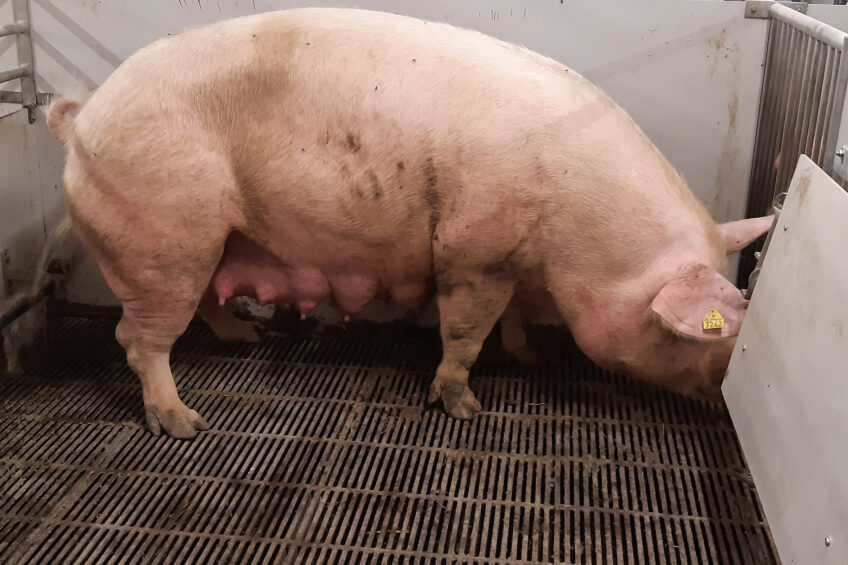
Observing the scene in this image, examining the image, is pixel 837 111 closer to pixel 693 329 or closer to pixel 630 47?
pixel 693 329

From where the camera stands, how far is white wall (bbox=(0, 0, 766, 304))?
10.3 ft

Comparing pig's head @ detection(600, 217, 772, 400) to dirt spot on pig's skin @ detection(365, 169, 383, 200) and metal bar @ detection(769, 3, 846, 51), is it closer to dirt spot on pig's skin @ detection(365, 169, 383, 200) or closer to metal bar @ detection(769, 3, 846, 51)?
metal bar @ detection(769, 3, 846, 51)

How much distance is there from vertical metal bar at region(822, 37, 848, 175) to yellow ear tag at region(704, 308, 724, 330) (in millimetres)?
475

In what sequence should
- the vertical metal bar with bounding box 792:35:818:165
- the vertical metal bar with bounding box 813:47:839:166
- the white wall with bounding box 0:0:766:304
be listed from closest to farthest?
the vertical metal bar with bounding box 813:47:839:166
the vertical metal bar with bounding box 792:35:818:165
the white wall with bounding box 0:0:766:304

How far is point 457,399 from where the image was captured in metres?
2.99

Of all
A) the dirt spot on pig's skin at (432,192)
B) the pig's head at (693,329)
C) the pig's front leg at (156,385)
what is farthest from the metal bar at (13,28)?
the pig's head at (693,329)

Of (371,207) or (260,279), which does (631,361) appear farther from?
(260,279)

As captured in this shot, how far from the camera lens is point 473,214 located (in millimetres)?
2619

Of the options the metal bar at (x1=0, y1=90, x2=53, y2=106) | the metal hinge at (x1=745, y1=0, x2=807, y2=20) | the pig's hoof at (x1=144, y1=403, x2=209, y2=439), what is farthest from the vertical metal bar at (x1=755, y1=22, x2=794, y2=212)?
the metal bar at (x1=0, y1=90, x2=53, y2=106)

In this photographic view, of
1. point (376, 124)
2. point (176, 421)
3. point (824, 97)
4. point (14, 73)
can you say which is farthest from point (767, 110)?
point (14, 73)

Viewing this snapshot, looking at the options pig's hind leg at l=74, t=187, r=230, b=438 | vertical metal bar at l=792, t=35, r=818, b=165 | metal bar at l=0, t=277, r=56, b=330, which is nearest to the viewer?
vertical metal bar at l=792, t=35, r=818, b=165

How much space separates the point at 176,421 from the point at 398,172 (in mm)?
1103

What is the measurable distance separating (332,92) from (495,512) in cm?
134

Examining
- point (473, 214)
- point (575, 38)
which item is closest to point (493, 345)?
point (473, 214)
